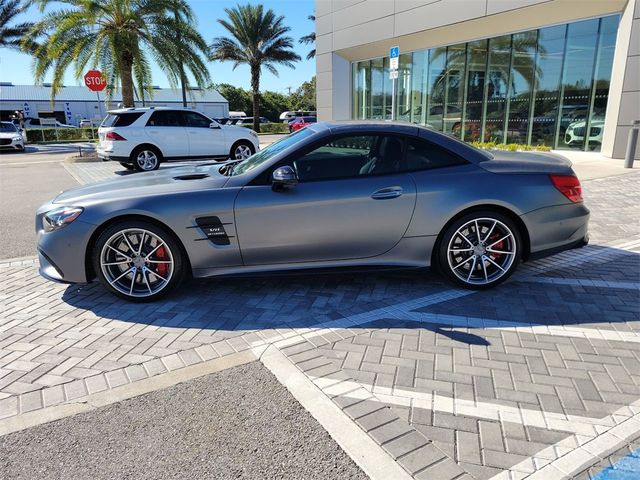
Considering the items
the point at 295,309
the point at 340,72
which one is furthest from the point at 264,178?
the point at 340,72

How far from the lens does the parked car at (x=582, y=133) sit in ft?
49.0

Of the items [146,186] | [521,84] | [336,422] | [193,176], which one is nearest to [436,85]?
[521,84]

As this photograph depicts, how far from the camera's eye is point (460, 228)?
13.6 feet

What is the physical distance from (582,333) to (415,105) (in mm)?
19092

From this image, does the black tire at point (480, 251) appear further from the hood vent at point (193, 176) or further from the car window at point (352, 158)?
the hood vent at point (193, 176)

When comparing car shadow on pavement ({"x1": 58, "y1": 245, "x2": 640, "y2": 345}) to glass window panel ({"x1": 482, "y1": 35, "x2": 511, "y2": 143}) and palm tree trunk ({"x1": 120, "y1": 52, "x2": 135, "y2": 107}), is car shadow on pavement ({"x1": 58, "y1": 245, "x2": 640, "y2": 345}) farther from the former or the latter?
palm tree trunk ({"x1": 120, "y1": 52, "x2": 135, "y2": 107})

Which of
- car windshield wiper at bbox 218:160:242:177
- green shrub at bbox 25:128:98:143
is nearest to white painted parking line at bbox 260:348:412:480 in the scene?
car windshield wiper at bbox 218:160:242:177

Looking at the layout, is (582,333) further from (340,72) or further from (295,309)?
(340,72)

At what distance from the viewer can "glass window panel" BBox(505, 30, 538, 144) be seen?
16406 mm

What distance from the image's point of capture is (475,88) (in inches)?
727

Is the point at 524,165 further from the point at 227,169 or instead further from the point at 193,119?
the point at 193,119

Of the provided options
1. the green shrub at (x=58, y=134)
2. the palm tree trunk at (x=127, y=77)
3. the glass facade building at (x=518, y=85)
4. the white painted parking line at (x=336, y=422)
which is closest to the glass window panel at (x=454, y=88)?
the glass facade building at (x=518, y=85)

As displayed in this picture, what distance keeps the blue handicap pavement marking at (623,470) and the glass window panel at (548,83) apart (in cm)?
1616

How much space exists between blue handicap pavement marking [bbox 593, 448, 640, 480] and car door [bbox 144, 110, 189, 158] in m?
12.4
